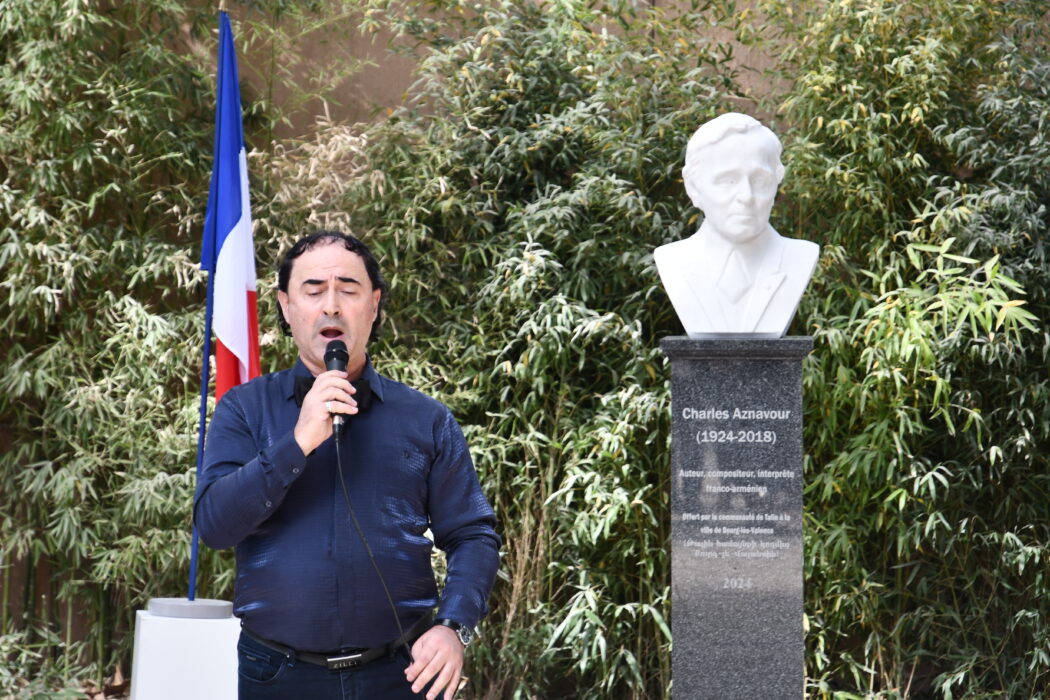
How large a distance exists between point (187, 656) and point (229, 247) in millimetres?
1155

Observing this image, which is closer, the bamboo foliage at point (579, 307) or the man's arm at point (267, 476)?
the man's arm at point (267, 476)

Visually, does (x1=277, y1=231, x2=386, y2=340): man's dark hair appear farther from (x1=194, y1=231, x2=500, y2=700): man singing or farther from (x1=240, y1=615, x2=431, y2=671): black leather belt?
(x1=240, y1=615, x2=431, y2=671): black leather belt

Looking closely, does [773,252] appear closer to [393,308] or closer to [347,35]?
[393,308]

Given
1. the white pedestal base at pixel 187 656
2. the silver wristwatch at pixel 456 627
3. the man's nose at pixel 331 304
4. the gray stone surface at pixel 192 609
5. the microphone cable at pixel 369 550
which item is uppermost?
the man's nose at pixel 331 304

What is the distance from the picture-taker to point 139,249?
4.42m

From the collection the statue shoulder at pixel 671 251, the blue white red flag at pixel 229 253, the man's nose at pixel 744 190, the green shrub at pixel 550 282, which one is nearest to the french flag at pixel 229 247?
the blue white red flag at pixel 229 253

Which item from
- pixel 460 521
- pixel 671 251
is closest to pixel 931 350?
pixel 671 251

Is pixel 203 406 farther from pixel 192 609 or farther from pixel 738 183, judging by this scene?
pixel 738 183

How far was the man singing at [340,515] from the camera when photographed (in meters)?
1.55

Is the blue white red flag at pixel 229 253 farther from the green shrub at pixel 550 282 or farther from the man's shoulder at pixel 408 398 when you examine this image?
the man's shoulder at pixel 408 398

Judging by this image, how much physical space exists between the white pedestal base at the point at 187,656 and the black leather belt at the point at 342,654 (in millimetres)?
1622

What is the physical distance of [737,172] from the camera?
10.1 feet

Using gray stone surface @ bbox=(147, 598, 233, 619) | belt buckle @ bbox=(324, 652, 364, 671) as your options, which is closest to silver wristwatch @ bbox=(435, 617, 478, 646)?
belt buckle @ bbox=(324, 652, 364, 671)

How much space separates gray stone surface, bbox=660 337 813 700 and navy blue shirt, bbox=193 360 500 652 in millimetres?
1454
